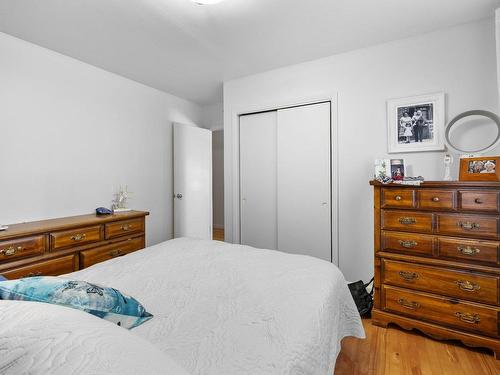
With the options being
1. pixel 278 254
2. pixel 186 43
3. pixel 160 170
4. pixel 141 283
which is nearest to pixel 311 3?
pixel 186 43

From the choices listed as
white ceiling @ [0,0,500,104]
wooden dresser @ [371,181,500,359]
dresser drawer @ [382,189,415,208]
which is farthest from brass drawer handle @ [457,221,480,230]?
white ceiling @ [0,0,500,104]

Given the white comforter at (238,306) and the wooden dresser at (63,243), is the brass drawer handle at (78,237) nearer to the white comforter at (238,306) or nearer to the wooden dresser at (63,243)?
the wooden dresser at (63,243)

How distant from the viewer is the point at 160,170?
3861 mm

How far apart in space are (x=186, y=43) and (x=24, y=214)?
2.23 metres

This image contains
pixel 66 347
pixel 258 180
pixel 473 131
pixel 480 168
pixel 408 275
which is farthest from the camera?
pixel 258 180

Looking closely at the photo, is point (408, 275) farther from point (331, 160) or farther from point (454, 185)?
point (331, 160)

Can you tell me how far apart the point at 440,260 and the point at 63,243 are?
10.2 ft

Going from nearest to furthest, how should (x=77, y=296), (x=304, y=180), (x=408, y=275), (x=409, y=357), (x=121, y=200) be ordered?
(x=77, y=296) → (x=409, y=357) → (x=408, y=275) → (x=304, y=180) → (x=121, y=200)

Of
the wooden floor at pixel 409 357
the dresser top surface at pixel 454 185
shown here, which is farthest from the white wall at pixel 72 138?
the dresser top surface at pixel 454 185

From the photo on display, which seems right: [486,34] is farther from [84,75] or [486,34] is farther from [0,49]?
[0,49]

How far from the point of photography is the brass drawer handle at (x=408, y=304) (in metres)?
2.04

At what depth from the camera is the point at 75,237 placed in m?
2.35

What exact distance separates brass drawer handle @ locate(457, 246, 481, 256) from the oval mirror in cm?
81

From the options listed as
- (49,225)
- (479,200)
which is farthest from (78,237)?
(479,200)
